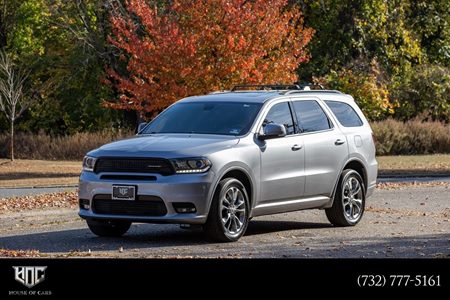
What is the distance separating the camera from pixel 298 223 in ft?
59.2

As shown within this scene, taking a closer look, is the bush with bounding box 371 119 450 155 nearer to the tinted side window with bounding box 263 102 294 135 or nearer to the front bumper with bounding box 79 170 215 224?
the tinted side window with bounding box 263 102 294 135

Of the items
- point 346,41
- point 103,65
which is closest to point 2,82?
point 103,65

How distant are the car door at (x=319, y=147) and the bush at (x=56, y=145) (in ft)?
108

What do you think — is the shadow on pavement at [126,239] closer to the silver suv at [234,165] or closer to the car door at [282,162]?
the silver suv at [234,165]

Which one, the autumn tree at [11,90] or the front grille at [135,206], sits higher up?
the front grille at [135,206]

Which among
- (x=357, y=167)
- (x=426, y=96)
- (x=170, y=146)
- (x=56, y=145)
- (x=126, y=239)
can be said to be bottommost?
(x=56, y=145)

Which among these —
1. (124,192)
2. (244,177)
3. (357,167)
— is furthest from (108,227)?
(357,167)

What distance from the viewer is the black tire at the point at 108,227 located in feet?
50.8

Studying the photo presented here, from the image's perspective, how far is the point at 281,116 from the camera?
643 inches

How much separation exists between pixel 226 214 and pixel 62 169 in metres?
28.3

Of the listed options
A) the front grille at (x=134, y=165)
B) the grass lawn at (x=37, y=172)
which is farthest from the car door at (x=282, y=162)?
the grass lawn at (x=37, y=172)
